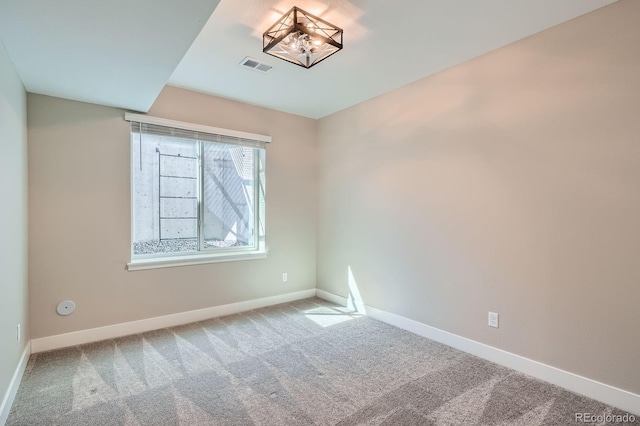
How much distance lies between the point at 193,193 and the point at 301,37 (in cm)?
219

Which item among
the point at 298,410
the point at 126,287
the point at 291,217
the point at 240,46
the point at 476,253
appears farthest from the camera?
the point at 291,217

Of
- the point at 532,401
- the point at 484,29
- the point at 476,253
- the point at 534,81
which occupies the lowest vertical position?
the point at 532,401

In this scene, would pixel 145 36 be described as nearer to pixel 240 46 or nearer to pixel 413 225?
pixel 240 46

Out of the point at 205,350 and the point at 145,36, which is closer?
the point at 145,36

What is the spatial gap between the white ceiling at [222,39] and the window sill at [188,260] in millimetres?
1528

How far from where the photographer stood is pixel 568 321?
2234 millimetres

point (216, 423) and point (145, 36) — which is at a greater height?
point (145, 36)

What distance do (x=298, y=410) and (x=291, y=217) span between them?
2.61 meters

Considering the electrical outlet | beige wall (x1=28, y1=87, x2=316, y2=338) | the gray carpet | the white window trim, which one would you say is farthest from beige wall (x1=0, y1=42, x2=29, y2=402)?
the electrical outlet

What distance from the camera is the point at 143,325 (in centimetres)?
321

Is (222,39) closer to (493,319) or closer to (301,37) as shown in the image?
(301,37)

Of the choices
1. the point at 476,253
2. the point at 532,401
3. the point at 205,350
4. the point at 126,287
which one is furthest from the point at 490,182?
the point at 126,287

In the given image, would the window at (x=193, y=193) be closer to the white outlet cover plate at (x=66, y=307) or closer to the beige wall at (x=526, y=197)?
the white outlet cover plate at (x=66, y=307)

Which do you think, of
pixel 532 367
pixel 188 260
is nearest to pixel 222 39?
pixel 188 260
